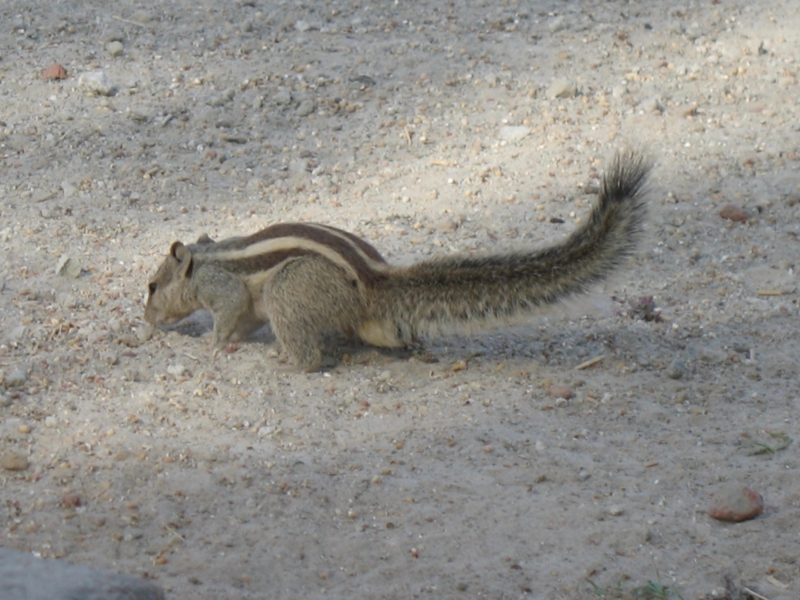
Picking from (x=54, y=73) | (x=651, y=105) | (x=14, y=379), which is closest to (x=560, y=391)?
(x=14, y=379)

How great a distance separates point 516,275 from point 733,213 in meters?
2.33

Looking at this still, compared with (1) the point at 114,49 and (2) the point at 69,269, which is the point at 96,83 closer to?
(1) the point at 114,49

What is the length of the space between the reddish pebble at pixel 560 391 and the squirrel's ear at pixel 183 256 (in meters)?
1.90

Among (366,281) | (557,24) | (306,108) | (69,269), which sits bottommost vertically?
(69,269)

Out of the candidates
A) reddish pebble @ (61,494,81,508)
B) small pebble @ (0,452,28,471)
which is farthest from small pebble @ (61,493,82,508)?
small pebble @ (0,452,28,471)

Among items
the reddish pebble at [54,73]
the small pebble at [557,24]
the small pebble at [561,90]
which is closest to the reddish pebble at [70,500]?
the reddish pebble at [54,73]

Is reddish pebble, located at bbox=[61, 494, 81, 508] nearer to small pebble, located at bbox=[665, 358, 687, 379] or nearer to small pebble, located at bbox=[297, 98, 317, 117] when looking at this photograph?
small pebble, located at bbox=[665, 358, 687, 379]

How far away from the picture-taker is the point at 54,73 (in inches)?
308

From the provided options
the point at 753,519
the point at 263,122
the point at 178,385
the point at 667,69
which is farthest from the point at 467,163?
the point at 753,519

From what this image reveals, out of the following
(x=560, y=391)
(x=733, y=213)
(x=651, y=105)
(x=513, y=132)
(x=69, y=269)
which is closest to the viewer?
(x=560, y=391)

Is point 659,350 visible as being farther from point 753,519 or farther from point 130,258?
point 130,258

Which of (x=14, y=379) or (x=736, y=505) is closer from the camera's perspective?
(x=736, y=505)

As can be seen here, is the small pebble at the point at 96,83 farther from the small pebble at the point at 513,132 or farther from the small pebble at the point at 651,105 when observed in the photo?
the small pebble at the point at 651,105

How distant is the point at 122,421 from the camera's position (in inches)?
181
